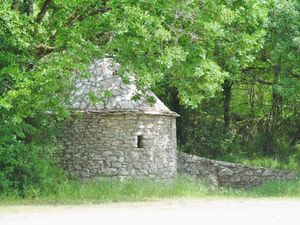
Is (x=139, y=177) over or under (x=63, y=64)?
under

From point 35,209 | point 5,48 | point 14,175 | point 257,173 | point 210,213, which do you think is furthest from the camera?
point 257,173

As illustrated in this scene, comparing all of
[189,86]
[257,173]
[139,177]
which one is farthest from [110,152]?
[257,173]

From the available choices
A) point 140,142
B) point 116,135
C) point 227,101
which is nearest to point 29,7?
point 116,135

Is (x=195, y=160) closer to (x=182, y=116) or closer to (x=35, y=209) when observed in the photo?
(x=182, y=116)

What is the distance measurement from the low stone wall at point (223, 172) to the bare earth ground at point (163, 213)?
7127 mm

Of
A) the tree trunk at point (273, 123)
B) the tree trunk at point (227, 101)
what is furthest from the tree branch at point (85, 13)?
the tree trunk at point (273, 123)

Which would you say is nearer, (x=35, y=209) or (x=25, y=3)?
Result: (x=35, y=209)

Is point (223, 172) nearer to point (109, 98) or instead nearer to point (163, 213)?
point (109, 98)

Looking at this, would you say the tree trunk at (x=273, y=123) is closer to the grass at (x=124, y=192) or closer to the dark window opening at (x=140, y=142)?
the grass at (x=124, y=192)

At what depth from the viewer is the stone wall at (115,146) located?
18.7 metres

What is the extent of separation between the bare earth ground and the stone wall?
167 inches

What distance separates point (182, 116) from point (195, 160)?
3.54 m

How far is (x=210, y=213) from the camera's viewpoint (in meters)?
11.7

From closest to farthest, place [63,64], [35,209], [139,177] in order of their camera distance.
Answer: [35,209]
[63,64]
[139,177]
